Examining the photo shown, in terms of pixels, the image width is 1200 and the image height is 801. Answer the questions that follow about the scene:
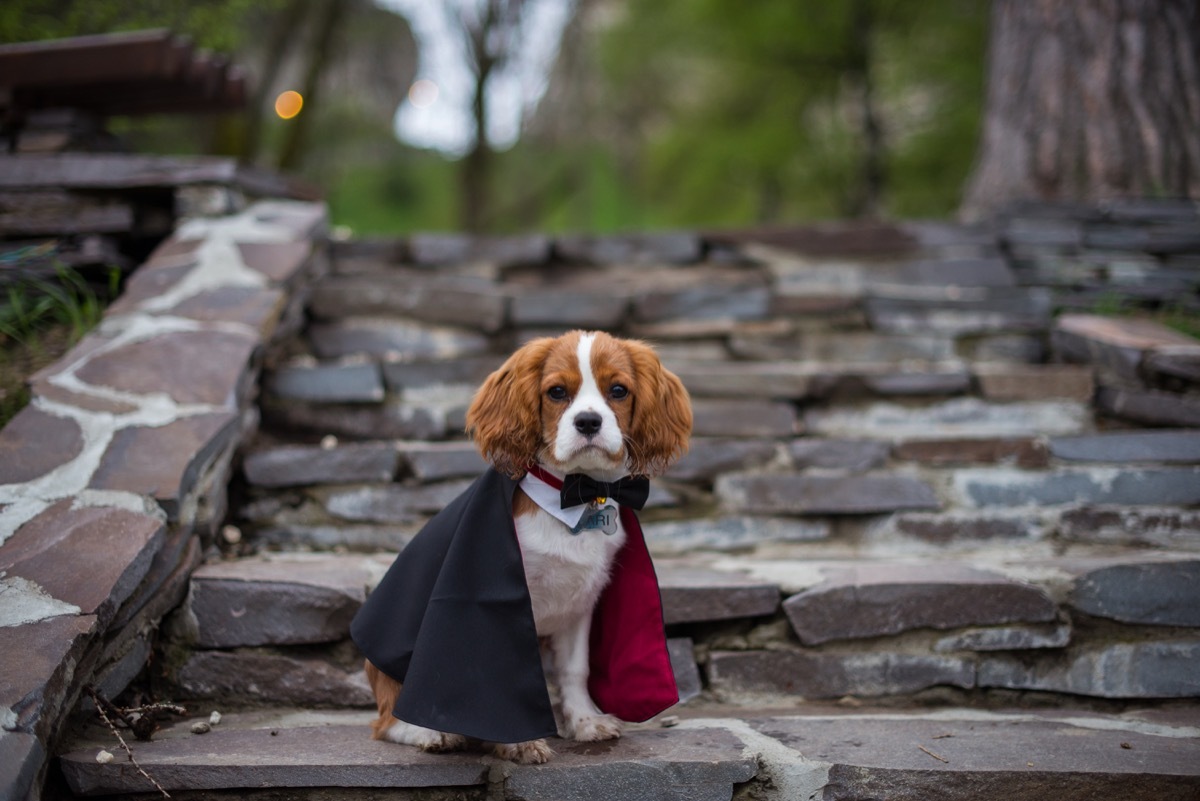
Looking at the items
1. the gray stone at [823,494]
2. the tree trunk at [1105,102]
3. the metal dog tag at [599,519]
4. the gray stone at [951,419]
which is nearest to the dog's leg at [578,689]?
the metal dog tag at [599,519]

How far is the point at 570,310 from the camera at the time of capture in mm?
4520

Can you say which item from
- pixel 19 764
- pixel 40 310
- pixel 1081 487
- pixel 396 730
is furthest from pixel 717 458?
pixel 40 310

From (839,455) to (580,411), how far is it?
1867 millimetres

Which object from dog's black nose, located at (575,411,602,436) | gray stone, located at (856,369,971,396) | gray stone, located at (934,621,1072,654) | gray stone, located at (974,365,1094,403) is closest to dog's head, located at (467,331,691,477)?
dog's black nose, located at (575,411,602,436)

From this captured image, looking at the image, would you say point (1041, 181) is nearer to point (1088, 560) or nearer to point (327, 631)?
point (1088, 560)

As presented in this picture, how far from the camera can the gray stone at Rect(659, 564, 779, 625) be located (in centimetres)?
294

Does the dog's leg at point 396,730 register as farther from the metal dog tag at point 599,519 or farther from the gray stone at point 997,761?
the gray stone at point 997,761

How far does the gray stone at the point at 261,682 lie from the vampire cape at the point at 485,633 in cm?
49

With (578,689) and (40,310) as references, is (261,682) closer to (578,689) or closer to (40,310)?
(578,689)

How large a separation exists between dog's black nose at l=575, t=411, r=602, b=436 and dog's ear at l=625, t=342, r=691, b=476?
14cm

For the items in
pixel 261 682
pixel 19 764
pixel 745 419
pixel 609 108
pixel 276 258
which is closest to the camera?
pixel 19 764

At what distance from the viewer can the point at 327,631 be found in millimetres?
2865

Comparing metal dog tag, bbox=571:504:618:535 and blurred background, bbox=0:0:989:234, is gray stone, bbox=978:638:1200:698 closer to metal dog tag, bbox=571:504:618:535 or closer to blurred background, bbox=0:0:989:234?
metal dog tag, bbox=571:504:618:535

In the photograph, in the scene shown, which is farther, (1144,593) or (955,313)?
(955,313)
